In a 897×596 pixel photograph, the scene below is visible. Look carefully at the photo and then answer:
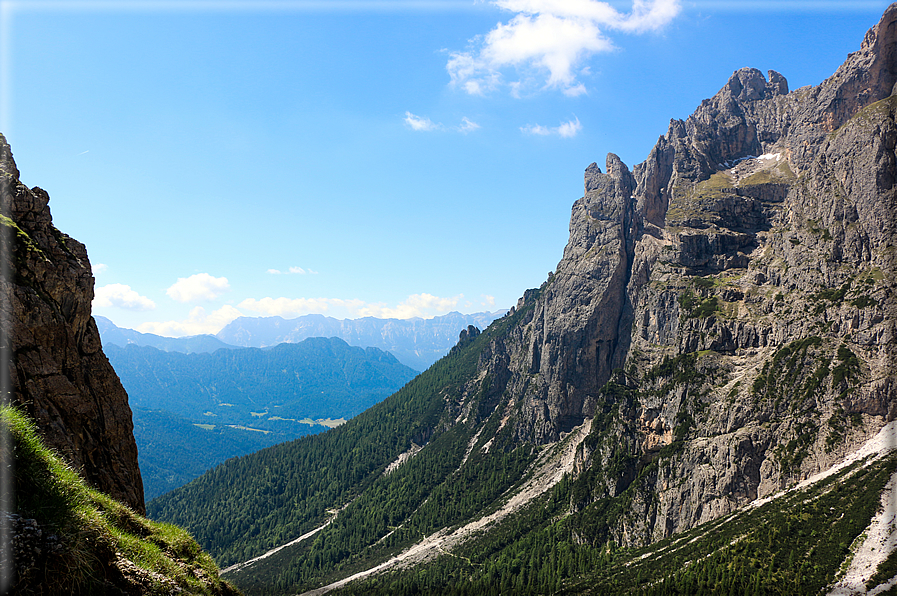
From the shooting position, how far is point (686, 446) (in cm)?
14975

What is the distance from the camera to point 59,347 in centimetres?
2895

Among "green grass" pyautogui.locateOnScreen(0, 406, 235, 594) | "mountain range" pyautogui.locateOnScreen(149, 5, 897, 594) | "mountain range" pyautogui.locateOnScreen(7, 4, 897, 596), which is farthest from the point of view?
"mountain range" pyautogui.locateOnScreen(149, 5, 897, 594)

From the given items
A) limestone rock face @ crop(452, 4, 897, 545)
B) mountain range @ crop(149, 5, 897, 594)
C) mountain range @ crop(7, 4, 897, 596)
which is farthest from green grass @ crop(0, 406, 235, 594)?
limestone rock face @ crop(452, 4, 897, 545)

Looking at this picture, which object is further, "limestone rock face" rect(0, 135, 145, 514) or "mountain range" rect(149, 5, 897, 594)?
"mountain range" rect(149, 5, 897, 594)

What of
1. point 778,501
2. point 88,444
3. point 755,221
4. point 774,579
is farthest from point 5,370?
point 755,221

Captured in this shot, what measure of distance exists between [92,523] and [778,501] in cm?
14385

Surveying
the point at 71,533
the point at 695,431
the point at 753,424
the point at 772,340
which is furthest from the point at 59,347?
the point at 772,340

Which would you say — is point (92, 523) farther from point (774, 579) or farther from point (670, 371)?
point (670, 371)

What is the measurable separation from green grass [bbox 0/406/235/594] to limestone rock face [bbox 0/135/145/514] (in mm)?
10799

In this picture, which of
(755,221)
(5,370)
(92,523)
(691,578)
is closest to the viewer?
(92,523)

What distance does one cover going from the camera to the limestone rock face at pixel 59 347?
1009 inches

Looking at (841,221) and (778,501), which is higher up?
(841,221)

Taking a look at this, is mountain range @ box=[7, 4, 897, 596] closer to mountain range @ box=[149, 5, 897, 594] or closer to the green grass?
the green grass

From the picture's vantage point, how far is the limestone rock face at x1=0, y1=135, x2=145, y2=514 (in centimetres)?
2564
